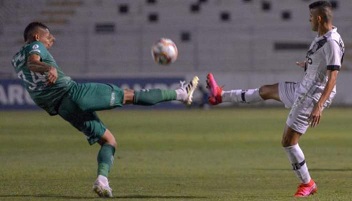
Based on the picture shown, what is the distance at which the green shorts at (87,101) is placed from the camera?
10836 millimetres

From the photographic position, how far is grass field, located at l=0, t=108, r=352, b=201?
1215cm

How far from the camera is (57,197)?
1122 centimetres

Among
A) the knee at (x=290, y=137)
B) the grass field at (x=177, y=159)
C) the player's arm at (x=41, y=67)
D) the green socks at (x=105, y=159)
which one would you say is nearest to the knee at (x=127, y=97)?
the green socks at (x=105, y=159)

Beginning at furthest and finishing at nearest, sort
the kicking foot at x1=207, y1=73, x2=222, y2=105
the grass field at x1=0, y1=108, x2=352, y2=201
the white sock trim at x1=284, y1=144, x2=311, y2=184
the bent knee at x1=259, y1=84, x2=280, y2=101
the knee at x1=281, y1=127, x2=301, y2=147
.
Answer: the grass field at x1=0, y1=108, x2=352, y2=201 < the kicking foot at x1=207, y1=73, x2=222, y2=105 < the bent knee at x1=259, y1=84, x2=280, y2=101 < the white sock trim at x1=284, y1=144, x2=311, y2=184 < the knee at x1=281, y1=127, x2=301, y2=147

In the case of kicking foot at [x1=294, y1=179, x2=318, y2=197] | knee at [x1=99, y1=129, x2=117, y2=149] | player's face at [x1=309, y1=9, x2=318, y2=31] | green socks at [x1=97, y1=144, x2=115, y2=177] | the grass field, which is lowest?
the grass field

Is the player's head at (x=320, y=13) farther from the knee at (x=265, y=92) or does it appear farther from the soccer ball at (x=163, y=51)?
the soccer ball at (x=163, y=51)

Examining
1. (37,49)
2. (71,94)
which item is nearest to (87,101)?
(71,94)

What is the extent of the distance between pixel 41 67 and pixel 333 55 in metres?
3.25

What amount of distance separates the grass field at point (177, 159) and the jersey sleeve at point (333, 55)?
152cm

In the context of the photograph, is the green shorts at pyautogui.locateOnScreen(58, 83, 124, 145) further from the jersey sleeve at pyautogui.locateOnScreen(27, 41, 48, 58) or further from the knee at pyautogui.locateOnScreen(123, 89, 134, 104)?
the jersey sleeve at pyautogui.locateOnScreen(27, 41, 48, 58)

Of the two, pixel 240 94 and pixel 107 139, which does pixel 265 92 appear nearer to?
pixel 240 94

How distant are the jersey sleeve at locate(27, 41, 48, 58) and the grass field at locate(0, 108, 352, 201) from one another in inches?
67.1

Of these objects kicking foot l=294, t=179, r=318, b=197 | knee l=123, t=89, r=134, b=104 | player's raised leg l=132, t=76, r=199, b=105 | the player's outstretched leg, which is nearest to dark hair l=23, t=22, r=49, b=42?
knee l=123, t=89, r=134, b=104

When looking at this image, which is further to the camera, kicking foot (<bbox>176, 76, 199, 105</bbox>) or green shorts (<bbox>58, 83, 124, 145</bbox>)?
kicking foot (<bbox>176, 76, 199, 105</bbox>)
